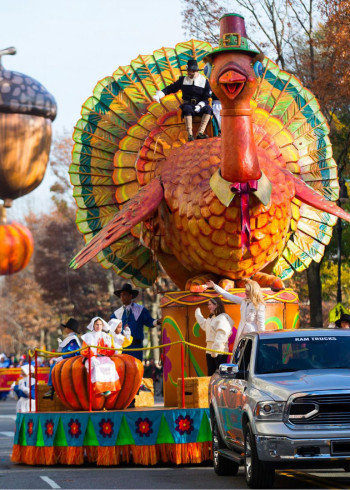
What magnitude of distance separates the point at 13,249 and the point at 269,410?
109 ft

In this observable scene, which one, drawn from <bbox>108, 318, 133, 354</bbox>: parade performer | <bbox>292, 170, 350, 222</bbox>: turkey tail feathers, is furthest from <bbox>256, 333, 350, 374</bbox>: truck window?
<bbox>292, 170, 350, 222</bbox>: turkey tail feathers

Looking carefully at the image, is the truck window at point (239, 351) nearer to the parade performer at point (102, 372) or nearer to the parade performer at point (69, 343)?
the parade performer at point (102, 372)

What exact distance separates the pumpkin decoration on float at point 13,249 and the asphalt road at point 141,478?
2739 cm

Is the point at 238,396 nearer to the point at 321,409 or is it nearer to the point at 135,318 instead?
the point at 321,409

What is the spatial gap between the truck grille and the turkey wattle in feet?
17.3

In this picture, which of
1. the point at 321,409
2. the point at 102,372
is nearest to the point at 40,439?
the point at 102,372

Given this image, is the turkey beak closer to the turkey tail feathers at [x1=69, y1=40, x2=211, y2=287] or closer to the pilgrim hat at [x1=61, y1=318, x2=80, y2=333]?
the turkey tail feathers at [x1=69, y1=40, x2=211, y2=287]

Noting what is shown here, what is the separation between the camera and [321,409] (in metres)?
10.7

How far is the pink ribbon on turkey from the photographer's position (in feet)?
52.2

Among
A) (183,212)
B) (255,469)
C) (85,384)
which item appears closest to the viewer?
(255,469)

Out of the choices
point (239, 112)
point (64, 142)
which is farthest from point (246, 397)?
point (64, 142)

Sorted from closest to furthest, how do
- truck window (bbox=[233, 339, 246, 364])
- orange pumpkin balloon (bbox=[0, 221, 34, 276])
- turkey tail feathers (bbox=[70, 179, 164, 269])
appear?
truck window (bbox=[233, 339, 246, 364]) < turkey tail feathers (bbox=[70, 179, 164, 269]) < orange pumpkin balloon (bbox=[0, 221, 34, 276])

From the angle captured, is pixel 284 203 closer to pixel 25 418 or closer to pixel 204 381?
pixel 204 381

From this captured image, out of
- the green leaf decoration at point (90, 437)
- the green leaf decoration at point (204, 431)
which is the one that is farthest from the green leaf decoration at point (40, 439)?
the green leaf decoration at point (204, 431)
